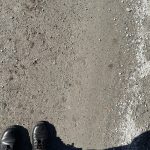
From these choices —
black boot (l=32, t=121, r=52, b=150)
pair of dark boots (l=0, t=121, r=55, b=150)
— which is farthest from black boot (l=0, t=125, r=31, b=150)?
black boot (l=32, t=121, r=52, b=150)

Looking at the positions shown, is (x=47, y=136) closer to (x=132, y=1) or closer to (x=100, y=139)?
(x=100, y=139)

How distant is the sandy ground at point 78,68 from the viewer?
11398 millimetres

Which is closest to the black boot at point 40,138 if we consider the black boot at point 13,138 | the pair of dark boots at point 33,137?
the pair of dark boots at point 33,137

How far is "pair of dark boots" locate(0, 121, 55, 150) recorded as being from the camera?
1136cm

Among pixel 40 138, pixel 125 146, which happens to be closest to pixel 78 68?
pixel 40 138

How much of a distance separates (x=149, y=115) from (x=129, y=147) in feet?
1.73

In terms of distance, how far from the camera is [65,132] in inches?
448

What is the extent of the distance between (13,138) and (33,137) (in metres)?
0.28

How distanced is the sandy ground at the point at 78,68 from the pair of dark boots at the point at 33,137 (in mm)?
95

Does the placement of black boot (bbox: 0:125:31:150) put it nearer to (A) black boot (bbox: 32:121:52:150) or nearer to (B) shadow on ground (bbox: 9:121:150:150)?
(B) shadow on ground (bbox: 9:121:150:150)

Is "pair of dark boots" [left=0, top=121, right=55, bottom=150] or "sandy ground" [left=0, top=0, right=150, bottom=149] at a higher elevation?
"sandy ground" [left=0, top=0, right=150, bottom=149]

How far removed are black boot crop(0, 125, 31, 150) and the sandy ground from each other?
10 centimetres

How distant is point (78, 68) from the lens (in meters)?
11.4

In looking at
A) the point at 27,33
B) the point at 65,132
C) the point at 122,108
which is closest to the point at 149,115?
the point at 122,108
